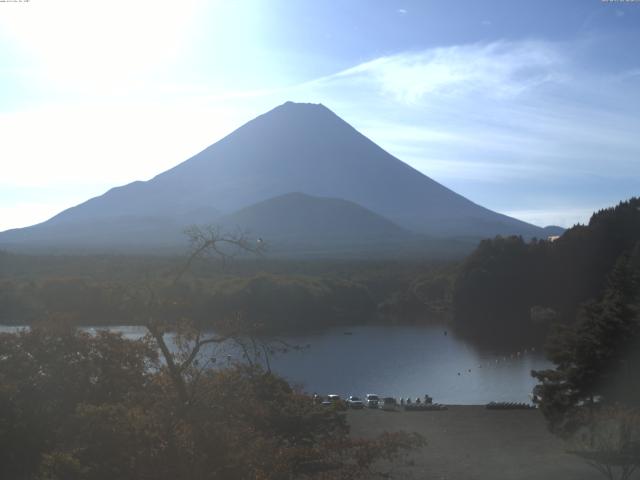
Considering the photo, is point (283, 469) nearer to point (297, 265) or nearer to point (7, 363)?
point (7, 363)

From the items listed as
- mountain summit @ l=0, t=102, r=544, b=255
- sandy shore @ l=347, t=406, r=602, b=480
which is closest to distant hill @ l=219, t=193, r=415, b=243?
mountain summit @ l=0, t=102, r=544, b=255

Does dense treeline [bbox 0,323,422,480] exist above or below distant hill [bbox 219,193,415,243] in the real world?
below

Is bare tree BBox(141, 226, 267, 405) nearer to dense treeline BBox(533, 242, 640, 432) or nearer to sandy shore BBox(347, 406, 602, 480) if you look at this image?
sandy shore BBox(347, 406, 602, 480)

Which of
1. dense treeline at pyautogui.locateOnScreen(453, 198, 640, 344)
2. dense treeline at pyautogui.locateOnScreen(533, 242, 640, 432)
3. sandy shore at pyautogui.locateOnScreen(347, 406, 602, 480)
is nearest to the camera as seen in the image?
sandy shore at pyautogui.locateOnScreen(347, 406, 602, 480)

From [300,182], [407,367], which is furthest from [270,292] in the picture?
[300,182]

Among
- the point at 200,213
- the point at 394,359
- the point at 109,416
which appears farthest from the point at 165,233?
the point at 109,416

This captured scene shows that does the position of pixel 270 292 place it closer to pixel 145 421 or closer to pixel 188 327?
pixel 188 327
